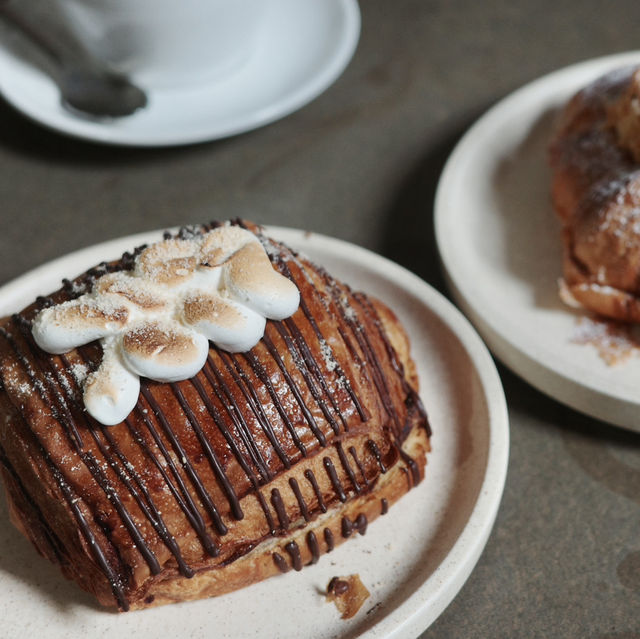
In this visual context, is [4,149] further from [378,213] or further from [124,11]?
[378,213]

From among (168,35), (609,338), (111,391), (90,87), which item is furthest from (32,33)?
(609,338)

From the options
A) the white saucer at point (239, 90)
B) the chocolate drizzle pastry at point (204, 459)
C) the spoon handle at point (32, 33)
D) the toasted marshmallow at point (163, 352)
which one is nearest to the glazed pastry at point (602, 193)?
the chocolate drizzle pastry at point (204, 459)

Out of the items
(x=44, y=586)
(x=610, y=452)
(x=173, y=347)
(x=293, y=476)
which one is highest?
(x=173, y=347)

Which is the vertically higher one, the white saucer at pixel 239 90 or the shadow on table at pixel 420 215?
the white saucer at pixel 239 90

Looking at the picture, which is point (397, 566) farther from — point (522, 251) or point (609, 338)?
point (522, 251)

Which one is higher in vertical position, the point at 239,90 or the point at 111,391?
the point at 111,391

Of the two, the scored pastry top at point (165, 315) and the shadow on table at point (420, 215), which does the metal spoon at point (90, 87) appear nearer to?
the shadow on table at point (420, 215)

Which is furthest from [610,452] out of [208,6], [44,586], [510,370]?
[208,6]
